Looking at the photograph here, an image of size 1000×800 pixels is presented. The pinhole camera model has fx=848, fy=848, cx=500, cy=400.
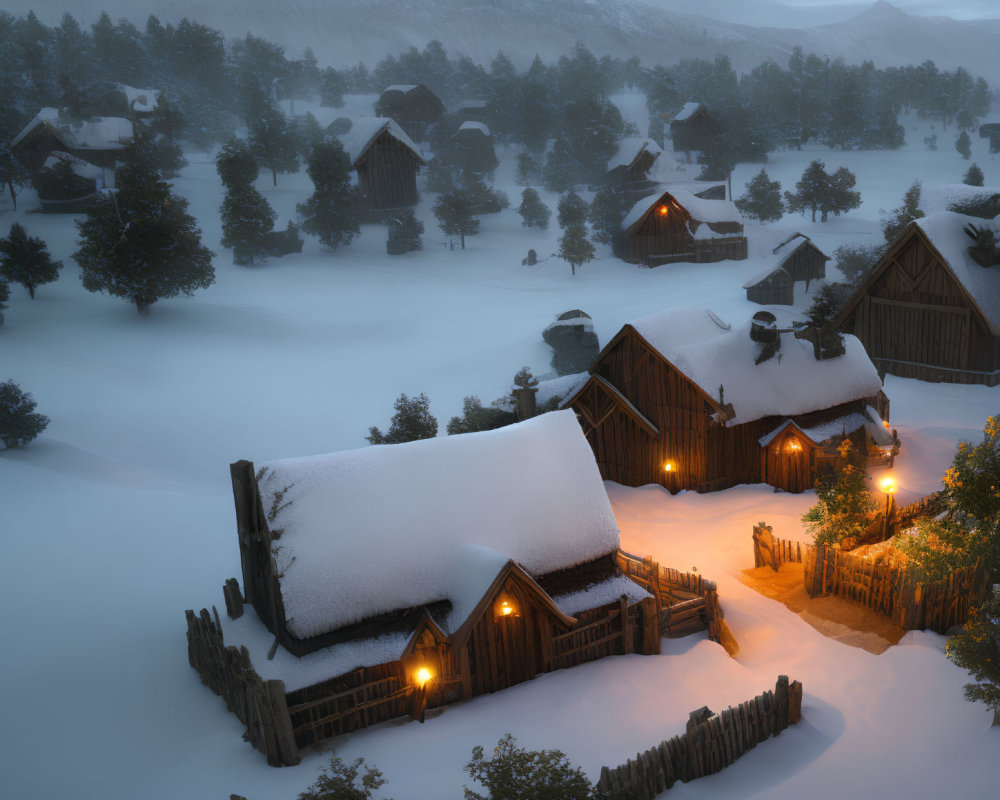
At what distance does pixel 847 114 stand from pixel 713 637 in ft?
247

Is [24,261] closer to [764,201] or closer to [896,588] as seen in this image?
[896,588]

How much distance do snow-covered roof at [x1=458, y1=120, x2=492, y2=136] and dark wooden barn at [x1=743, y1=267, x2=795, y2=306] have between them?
106 feet

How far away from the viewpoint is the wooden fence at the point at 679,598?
1803cm

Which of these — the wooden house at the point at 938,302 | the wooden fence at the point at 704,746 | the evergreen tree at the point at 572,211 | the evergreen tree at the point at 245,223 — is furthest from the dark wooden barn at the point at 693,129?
the wooden fence at the point at 704,746

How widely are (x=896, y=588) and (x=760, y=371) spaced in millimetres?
9379

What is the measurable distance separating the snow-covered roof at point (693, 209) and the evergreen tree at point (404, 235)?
42.9 ft

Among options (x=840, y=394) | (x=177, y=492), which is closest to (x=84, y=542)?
(x=177, y=492)

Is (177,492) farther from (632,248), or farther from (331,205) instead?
(632,248)

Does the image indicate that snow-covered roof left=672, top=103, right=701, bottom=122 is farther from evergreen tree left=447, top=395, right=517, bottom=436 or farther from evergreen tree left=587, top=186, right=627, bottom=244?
evergreen tree left=447, top=395, right=517, bottom=436

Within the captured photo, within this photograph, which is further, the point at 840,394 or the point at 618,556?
the point at 840,394

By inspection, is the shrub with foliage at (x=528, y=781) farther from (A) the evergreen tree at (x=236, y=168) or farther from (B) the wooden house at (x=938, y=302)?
(A) the evergreen tree at (x=236, y=168)

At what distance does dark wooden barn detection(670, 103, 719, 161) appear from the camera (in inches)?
2702

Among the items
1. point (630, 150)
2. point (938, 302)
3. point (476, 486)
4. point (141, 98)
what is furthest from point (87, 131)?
point (938, 302)

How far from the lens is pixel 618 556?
736 inches
